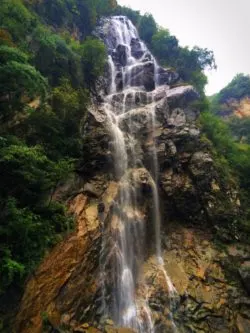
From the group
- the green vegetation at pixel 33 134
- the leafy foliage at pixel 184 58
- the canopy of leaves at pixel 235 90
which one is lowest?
the green vegetation at pixel 33 134

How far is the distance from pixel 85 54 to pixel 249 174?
15.4 metres

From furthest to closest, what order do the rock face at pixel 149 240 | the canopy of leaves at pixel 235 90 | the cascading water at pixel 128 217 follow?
1. the canopy of leaves at pixel 235 90
2. the cascading water at pixel 128 217
3. the rock face at pixel 149 240

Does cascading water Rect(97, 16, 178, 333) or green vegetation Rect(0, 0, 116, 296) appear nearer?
green vegetation Rect(0, 0, 116, 296)

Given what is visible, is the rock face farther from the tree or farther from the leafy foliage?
the tree

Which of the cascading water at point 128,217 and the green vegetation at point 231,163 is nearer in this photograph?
the cascading water at point 128,217

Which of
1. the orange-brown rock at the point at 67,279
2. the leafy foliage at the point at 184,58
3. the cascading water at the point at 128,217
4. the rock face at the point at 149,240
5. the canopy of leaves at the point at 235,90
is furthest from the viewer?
the canopy of leaves at the point at 235,90

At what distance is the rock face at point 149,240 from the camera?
10.0 m

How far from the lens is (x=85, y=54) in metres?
22.0

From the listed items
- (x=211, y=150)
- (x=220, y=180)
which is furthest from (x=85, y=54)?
(x=220, y=180)

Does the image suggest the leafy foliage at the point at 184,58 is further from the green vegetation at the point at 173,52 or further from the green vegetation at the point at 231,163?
the green vegetation at the point at 231,163

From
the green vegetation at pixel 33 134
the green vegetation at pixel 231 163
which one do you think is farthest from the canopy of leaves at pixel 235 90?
the green vegetation at pixel 33 134

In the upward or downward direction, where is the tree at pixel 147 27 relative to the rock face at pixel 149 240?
upward

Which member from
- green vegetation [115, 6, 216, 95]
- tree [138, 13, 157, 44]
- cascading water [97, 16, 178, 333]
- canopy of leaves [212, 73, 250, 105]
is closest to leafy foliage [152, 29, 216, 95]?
green vegetation [115, 6, 216, 95]

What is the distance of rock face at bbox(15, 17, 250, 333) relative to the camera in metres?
10.0
